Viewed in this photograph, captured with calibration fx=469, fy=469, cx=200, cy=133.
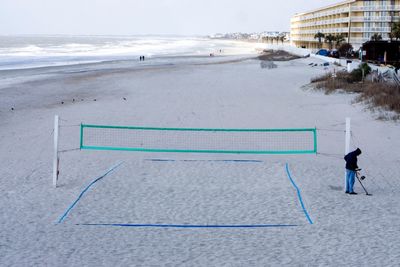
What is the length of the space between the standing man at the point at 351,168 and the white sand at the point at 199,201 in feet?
1.10

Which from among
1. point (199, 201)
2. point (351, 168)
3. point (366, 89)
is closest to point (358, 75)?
point (366, 89)

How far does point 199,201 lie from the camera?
10398 millimetres

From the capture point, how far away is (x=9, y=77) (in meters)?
41.3

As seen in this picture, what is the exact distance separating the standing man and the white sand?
0.34 meters

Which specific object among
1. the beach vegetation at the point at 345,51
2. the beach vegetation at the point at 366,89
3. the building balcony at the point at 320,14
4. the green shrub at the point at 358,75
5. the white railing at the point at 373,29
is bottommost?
the beach vegetation at the point at 366,89

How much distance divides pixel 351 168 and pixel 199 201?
3.49 metres

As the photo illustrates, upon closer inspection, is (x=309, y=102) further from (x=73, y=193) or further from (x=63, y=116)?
(x=73, y=193)

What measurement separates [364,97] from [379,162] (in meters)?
9.49

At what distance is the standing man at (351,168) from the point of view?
10.5 metres

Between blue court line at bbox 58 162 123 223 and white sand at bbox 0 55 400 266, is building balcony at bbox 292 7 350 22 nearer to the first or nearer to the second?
white sand at bbox 0 55 400 266

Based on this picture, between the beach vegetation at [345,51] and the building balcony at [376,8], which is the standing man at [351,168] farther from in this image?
the building balcony at [376,8]

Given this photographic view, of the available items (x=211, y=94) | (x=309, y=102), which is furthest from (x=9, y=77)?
(x=309, y=102)

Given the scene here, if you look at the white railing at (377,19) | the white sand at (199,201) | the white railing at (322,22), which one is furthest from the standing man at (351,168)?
the white railing at (322,22)

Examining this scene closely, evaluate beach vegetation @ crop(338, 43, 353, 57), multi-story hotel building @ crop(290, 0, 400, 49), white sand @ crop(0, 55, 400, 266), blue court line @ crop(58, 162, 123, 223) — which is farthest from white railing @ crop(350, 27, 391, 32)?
blue court line @ crop(58, 162, 123, 223)
